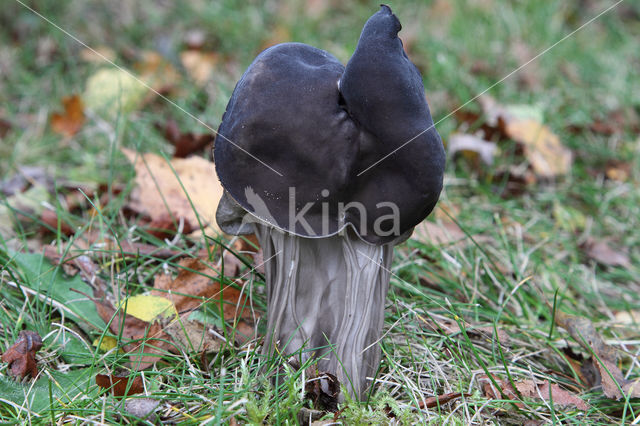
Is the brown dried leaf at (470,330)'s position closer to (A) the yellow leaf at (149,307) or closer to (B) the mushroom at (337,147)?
(B) the mushroom at (337,147)

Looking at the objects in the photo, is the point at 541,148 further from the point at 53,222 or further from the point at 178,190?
the point at 53,222

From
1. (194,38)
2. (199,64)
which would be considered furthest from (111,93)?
(194,38)

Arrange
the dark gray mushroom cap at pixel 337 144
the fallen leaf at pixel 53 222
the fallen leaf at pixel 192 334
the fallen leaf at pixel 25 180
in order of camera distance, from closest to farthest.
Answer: the dark gray mushroom cap at pixel 337 144 < the fallen leaf at pixel 192 334 < the fallen leaf at pixel 53 222 < the fallen leaf at pixel 25 180

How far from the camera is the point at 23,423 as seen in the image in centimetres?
151

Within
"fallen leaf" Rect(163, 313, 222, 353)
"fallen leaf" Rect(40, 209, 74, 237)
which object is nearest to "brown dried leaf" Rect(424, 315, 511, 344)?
"fallen leaf" Rect(163, 313, 222, 353)

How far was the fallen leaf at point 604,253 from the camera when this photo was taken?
2.97 metres

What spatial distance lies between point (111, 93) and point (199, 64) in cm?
96

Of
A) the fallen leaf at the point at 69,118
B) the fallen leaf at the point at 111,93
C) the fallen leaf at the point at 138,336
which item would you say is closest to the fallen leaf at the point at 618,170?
the fallen leaf at the point at 138,336

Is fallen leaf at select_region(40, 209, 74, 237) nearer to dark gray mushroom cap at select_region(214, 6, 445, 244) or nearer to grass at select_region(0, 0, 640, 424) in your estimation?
grass at select_region(0, 0, 640, 424)

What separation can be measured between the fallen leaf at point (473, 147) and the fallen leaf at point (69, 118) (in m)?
2.54

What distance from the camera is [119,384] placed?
1.69 meters

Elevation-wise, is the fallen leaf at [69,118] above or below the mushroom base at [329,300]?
below

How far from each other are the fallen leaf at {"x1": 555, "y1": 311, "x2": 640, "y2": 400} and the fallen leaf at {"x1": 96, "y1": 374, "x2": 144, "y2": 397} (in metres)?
1.51

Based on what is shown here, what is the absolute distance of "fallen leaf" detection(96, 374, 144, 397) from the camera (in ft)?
5.53
